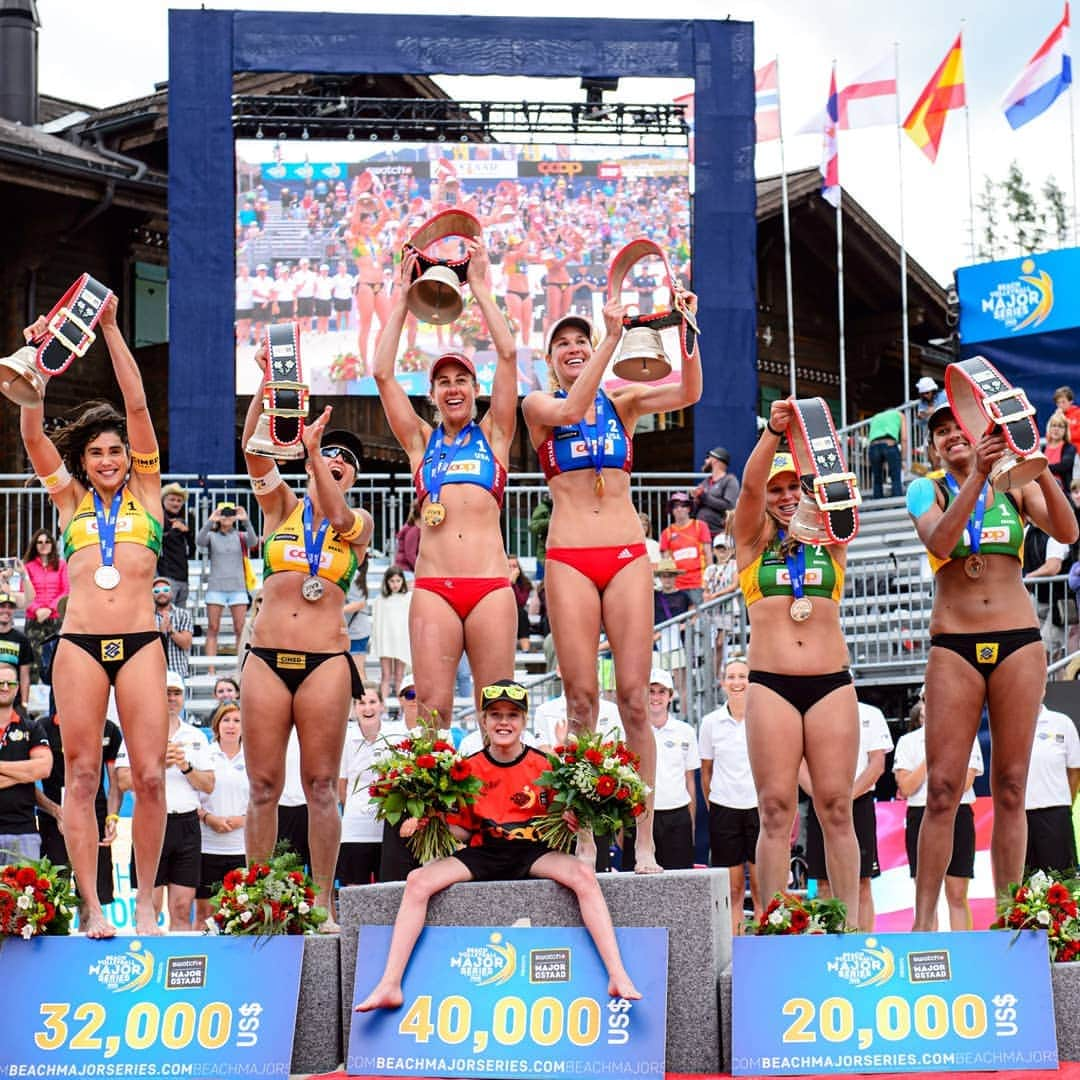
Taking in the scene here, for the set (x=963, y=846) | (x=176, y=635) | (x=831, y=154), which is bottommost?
(x=963, y=846)

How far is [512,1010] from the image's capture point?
6.78 meters

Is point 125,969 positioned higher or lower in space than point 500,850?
lower

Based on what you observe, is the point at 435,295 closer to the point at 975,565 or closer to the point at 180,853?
the point at 975,565

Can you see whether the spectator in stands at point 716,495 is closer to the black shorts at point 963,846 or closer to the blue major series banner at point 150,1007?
the black shorts at point 963,846

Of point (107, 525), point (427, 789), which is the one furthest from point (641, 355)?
point (107, 525)

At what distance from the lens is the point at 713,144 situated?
20297 millimetres

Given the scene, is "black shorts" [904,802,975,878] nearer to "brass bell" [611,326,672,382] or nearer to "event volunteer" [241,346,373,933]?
"brass bell" [611,326,672,382]

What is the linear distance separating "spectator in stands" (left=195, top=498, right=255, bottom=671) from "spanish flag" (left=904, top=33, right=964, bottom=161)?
Result: 39.2 feet

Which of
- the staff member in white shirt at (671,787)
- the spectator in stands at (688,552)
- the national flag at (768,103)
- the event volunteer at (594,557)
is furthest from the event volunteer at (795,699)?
the national flag at (768,103)

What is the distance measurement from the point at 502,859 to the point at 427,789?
43 centimetres

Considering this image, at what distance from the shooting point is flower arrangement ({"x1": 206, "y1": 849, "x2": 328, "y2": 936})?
7137mm

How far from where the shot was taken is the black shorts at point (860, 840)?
9.58 m

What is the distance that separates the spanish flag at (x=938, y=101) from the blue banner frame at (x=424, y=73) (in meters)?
4.13

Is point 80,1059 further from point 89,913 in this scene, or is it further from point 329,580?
point 329,580
